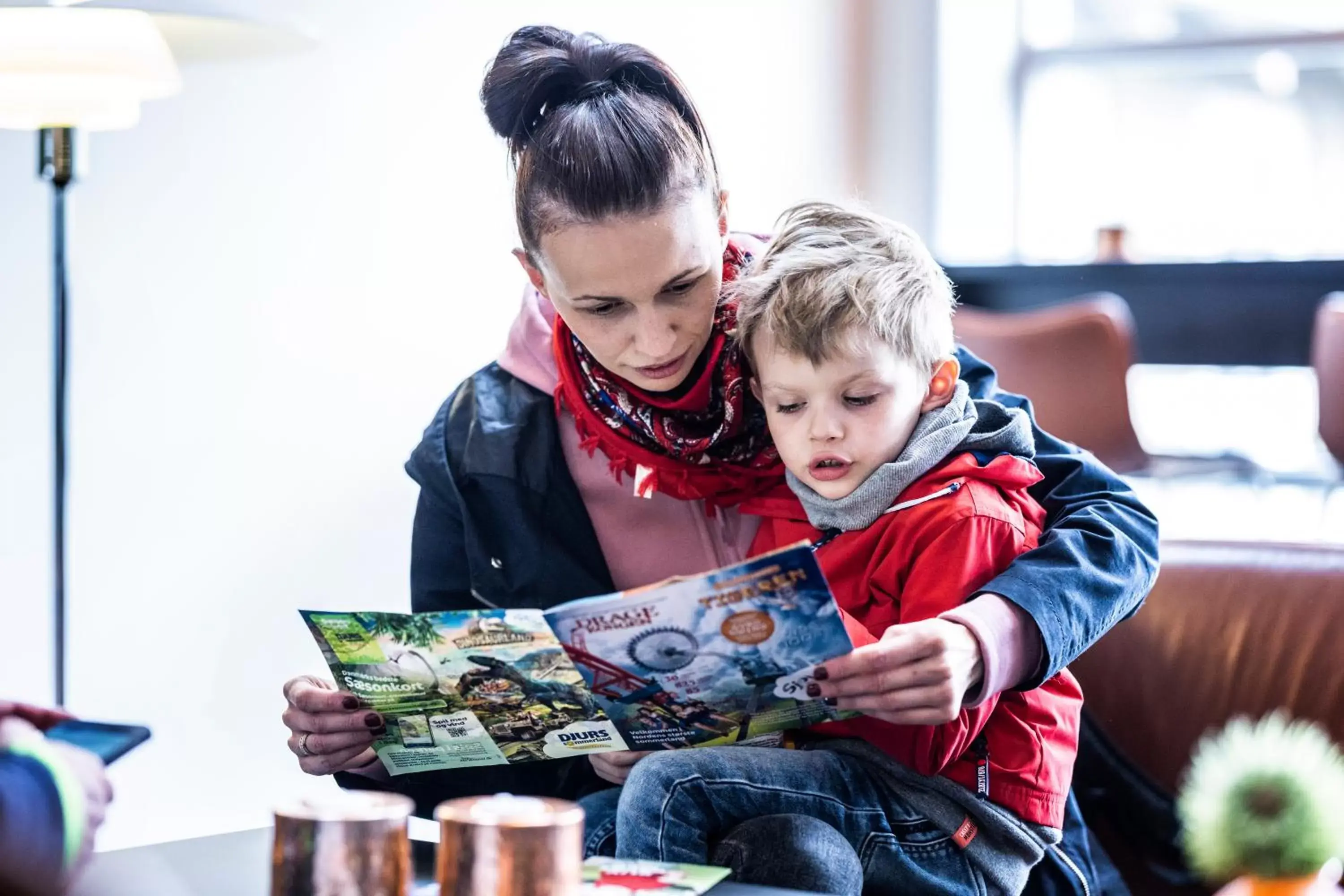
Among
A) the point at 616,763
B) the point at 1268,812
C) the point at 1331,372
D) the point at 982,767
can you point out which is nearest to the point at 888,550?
the point at 982,767

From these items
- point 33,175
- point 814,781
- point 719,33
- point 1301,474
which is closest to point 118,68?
point 33,175

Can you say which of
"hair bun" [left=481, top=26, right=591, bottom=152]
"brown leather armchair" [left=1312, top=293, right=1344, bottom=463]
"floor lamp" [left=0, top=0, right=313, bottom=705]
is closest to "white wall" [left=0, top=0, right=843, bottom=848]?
"floor lamp" [left=0, top=0, right=313, bottom=705]

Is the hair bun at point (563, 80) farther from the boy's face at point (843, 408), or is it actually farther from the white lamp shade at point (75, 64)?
the white lamp shade at point (75, 64)

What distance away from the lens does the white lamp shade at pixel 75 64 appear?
166 cm

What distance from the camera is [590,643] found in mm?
1113

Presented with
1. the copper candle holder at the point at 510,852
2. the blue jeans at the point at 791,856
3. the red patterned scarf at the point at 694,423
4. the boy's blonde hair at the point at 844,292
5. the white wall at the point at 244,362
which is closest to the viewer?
the copper candle holder at the point at 510,852

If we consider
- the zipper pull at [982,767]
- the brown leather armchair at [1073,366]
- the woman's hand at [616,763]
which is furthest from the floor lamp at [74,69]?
the brown leather armchair at [1073,366]

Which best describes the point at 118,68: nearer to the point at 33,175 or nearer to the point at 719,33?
the point at 33,175

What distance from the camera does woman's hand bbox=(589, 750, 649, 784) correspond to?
1392mm

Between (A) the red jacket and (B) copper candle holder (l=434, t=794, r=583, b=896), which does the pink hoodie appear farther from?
(B) copper candle holder (l=434, t=794, r=583, b=896)

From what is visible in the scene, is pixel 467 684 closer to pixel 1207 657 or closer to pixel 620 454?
pixel 620 454

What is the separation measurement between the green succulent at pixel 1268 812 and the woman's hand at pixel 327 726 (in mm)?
740

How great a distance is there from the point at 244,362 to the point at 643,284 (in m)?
1.32

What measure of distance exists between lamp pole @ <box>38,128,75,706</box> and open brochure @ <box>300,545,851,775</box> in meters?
0.75
